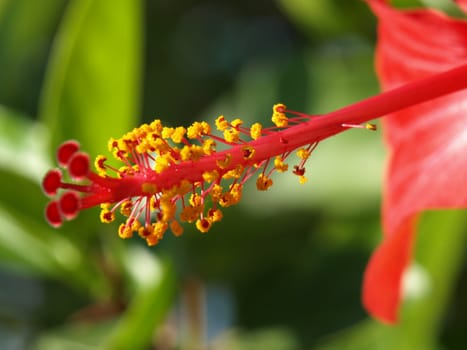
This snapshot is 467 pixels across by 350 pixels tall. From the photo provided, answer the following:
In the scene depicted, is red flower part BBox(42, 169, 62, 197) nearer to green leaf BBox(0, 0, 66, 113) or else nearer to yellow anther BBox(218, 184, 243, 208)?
yellow anther BBox(218, 184, 243, 208)

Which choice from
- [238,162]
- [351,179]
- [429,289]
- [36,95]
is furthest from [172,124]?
[238,162]

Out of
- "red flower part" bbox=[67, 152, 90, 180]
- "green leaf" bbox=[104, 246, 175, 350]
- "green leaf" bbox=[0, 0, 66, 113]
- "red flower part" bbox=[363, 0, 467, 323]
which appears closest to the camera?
"red flower part" bbox=[67, 152, 90, 180]

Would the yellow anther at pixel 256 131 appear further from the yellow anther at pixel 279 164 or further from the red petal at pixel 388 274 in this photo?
the red petal at pixel 388 274

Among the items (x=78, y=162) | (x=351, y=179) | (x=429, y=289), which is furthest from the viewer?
(x=351, y=179)

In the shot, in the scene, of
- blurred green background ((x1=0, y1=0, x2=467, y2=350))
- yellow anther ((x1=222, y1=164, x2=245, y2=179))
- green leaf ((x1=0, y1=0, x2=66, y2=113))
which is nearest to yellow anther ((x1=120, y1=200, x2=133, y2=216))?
yellow anther ((x1=222, y1=164, x2=245, y2=179))

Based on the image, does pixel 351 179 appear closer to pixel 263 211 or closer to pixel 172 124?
pixel 263 211

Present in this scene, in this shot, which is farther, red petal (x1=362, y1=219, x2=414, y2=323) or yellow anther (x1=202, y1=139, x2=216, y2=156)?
red petal (x1=362, y1=219, x2=414, y2=323)

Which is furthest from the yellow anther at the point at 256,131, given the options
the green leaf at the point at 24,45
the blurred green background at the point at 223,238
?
the green leaf at the point at 24,45
